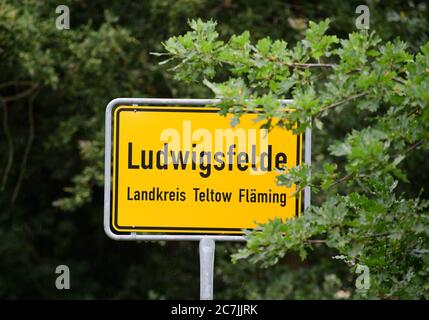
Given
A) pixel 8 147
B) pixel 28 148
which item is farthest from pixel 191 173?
pixel 8 147

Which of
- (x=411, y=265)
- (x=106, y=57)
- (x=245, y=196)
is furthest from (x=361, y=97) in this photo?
(x=106, y=57)

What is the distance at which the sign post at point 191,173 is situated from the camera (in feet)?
11.8

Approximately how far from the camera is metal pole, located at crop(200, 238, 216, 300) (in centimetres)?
352

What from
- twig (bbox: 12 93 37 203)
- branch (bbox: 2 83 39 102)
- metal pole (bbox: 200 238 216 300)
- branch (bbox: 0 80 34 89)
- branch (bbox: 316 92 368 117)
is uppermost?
branch (bbox: 316 92 368 117)

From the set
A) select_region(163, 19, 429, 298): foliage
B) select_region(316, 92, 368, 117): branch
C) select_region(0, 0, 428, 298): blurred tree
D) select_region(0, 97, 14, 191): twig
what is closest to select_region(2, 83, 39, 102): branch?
select_region(0, 0, 428, 298): blurred tree

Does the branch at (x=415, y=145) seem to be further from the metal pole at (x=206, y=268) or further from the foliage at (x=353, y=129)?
the metal pole at (x=206, y=268)

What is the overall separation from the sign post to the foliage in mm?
658

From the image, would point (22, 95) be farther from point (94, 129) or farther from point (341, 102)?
point (341, 102)

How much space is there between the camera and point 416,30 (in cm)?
788

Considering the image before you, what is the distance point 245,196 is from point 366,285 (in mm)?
809

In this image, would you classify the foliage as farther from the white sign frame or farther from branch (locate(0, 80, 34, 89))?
branch (locate(0, 80, 34, 89))

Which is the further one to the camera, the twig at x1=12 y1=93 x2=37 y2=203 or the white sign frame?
the twig at x1=12 y1=93 x2=37 y2=203

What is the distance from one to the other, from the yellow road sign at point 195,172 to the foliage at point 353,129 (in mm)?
656
